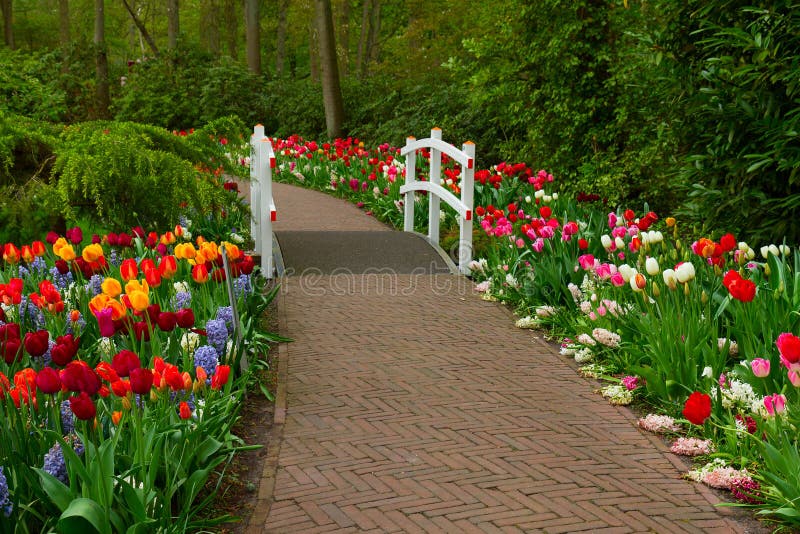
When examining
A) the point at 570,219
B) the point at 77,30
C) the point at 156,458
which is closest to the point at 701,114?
the point at 570,219

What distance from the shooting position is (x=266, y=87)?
77.9 ft

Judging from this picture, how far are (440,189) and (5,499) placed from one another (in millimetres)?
6979

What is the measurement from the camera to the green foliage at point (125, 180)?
23.5 ft

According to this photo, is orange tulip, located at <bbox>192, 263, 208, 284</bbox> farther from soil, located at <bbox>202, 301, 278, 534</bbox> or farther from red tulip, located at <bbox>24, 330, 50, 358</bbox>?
red tulip, located at <bbox>24, 330, 50, 358</bbox>

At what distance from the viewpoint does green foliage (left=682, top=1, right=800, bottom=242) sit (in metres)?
6.38

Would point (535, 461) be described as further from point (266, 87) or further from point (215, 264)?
point (266, 87)

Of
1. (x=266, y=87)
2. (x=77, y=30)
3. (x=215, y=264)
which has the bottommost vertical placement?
(x=215, y=264)

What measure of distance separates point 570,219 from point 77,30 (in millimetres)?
35115

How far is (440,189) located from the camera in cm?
977

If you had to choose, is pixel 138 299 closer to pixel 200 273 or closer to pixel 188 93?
pixel 200 273

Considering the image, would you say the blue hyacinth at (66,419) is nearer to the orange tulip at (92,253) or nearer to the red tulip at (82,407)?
the red tulip at (82,407)

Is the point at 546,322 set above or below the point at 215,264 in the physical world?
below

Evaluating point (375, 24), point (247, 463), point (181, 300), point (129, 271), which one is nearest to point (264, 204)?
point (181, 300)

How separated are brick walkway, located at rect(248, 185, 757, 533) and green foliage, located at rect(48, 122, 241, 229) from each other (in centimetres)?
148
